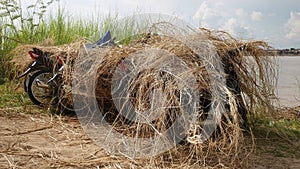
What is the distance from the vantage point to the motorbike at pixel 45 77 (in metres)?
3.88

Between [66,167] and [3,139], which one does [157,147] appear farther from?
[3,139]

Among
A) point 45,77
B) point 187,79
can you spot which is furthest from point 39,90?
point 187,79

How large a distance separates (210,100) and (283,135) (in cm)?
113

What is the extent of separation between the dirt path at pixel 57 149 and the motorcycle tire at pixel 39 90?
0.55m

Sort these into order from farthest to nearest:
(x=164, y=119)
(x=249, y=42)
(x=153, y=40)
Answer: (x=153, y=40) → (x=249, y=42) → (x=164, y=119)

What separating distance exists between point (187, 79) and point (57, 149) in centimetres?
Answer: 107

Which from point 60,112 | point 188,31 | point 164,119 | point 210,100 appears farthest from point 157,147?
point 60,112

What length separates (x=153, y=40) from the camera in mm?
3475

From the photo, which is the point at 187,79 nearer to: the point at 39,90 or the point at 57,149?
the point at 57,149

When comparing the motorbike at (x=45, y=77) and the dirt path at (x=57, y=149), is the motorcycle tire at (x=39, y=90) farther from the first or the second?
the dirt path at (x=57, y=149)

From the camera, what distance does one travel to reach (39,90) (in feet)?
14.0

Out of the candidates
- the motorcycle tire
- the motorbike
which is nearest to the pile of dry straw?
the motorbike

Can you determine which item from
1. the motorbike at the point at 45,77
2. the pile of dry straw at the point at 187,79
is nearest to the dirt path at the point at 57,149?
the pile of dry straw at the point at 187,79

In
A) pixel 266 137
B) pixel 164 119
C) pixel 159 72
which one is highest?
pixel 159 72
